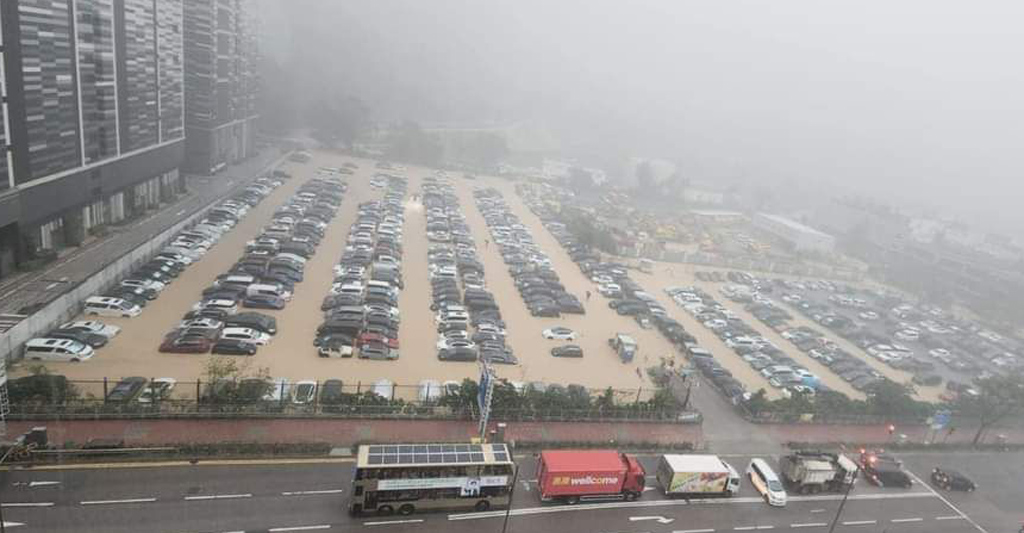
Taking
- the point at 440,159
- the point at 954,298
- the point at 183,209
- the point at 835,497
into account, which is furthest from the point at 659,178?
the point at 835,497

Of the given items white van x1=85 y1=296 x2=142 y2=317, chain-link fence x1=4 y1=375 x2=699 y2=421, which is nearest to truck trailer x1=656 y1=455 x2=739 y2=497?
chain-link fence x1=4 y1=375 x2=699 y2=421

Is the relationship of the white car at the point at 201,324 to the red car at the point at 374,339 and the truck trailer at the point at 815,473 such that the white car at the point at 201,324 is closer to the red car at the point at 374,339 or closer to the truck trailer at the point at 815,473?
the red car at the point at 374,339

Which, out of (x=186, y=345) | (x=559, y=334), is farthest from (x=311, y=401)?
(x=559, y=334)

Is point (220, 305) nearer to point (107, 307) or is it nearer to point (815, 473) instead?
point (107, 307)

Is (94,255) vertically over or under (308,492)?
over

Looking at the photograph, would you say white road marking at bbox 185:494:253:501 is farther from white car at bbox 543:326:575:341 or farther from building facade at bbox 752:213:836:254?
building facade at bbox 752:213:836:254

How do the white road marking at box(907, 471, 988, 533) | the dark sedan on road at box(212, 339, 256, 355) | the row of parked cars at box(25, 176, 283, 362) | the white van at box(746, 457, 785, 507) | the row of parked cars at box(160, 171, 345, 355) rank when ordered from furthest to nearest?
1. the row of parked cars at box(160, 171, 345, 355)
2. the dark sedan on road at box(212, 339, 256, 355)
3. the row of parked cars at box(25, 176, 283, 362)
4. the white road marking at box(907, 471, 988, 533)
5. the white van at box(746, 457, 785, 507)

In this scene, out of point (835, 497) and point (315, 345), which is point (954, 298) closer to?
point (835, 497)

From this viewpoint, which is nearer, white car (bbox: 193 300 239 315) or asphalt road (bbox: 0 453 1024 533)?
asphalt road (bbox: 0 453 1024 533)
